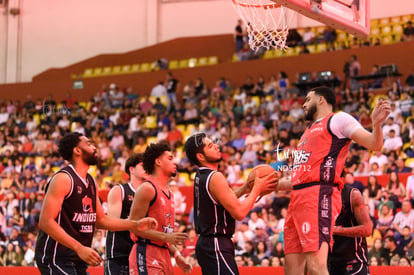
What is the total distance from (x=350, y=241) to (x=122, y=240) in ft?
8.15

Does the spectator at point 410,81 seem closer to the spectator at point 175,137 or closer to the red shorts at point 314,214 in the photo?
the spectator at point 175,137

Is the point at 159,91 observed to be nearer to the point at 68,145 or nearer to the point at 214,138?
the point at 214,138

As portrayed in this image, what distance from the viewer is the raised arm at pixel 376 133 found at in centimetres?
603

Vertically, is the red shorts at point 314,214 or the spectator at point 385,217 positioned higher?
the red shorts at point 314,214

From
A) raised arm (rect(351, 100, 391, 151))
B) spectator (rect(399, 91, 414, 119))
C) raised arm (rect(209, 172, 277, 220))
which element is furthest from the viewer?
spectator (rect(399, 91, 414, 119))

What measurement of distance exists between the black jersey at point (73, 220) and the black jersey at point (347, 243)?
8.55 ft

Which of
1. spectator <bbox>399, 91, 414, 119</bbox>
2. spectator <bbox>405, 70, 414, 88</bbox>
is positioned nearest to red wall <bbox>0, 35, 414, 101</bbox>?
spectator <bbox>405, 70, 414, 88</bbox>

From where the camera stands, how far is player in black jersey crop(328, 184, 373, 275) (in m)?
7.38

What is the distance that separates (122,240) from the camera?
26.1 ft

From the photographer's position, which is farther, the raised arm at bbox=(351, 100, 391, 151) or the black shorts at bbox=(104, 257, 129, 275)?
the black shorts at bbox=(104, 257, 129, 275)

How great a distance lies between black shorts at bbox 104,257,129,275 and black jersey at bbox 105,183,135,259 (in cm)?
5

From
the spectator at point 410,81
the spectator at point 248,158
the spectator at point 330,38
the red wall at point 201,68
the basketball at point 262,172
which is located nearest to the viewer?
the basketball at point 262,172

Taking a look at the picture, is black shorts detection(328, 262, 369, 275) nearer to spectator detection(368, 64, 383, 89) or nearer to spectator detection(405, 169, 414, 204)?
spectator detection(405, 169, 414, 204)

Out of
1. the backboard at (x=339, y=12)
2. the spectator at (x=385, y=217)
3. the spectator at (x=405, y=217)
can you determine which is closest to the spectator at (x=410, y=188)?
the spectator at (x=405, y=217)
